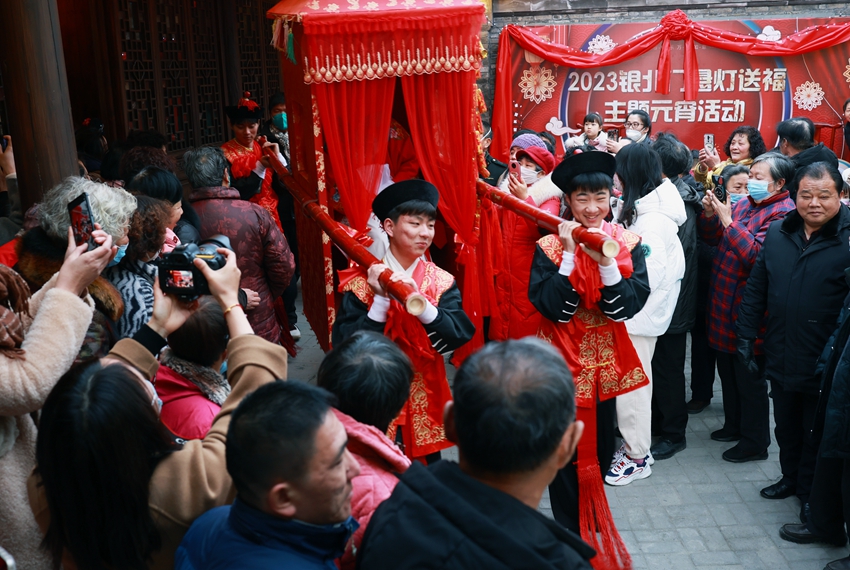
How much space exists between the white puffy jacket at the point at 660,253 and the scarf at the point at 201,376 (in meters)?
2.52

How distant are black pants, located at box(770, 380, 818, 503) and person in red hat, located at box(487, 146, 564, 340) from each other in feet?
4.60

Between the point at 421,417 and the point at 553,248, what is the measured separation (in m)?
0.97

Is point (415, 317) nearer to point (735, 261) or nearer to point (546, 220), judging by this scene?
point (546, 220)

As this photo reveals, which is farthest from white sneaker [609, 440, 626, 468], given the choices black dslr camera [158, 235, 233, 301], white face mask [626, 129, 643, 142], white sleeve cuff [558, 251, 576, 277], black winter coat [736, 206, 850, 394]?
white face mask [626, 129, 643, 142]

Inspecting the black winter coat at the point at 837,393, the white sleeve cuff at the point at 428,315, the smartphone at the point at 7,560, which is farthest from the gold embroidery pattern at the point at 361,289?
the black winter coat at the point at 837,393

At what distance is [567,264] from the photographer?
10.6ft

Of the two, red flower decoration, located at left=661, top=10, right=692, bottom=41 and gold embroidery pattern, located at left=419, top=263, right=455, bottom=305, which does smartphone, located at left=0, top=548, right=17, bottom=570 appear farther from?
red flower decoration, located at left=661, top=10, right=692, bottom=41

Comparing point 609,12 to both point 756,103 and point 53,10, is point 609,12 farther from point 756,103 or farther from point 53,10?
point 53,10

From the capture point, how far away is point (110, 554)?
1.61 m

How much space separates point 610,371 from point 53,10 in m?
3.11

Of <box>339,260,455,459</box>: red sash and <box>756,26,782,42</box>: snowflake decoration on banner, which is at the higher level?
<box>756,26,782,42</box>: snowflake decoration on banner

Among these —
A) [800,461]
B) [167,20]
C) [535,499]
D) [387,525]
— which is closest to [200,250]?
[387,525]

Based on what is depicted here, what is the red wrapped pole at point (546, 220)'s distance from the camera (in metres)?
2.94

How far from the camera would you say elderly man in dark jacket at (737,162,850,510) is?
11.5ft
